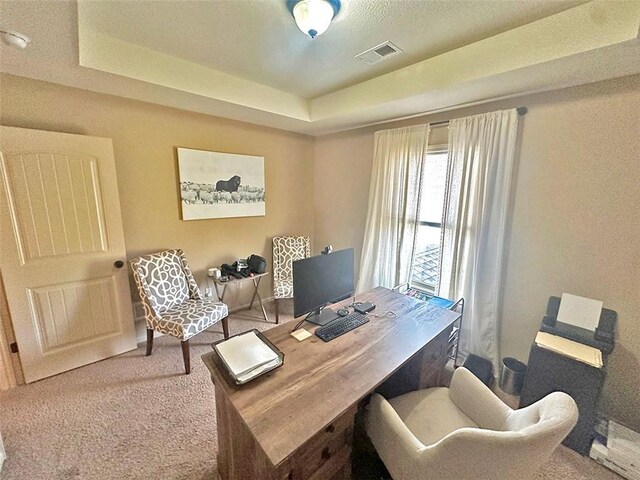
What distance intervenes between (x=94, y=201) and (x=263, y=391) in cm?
222

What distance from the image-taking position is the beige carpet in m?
1.51

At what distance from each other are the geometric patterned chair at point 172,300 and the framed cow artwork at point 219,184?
57cm

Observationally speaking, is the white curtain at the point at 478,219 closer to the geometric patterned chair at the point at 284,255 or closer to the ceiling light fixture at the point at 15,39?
the geometric patterned chair at the point at 284,255

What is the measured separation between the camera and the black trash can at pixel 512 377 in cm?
210

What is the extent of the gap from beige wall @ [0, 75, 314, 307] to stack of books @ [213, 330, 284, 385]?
75.4 inches

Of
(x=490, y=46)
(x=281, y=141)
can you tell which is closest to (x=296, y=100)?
(x=281, y=141)

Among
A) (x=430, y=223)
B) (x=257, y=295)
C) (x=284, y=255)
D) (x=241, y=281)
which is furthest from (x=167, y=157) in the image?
(x=430, y=223)

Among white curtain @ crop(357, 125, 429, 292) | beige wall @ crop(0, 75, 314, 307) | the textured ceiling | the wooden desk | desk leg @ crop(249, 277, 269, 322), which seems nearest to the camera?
the wooden desk

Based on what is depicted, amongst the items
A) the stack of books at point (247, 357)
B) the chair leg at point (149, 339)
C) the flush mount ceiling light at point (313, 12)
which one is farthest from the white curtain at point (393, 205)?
the chair leg at point (149, 339)

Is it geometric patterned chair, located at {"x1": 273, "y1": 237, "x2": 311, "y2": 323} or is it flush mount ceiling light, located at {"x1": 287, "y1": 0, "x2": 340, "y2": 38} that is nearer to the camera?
flush mount ceiling light, located at {"x1": 287, "y1": 0, "x2": 340, "y2": 38}

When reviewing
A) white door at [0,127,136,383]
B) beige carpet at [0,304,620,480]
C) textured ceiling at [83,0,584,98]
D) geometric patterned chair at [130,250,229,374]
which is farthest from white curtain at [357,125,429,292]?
white door at [0,127,136,383]

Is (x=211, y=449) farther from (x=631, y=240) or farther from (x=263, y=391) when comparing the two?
(x=631, y=240)

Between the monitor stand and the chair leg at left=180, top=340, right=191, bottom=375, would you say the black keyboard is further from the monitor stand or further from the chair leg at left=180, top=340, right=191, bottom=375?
the chair leg at left=180, top=340, right=191, bottom=375

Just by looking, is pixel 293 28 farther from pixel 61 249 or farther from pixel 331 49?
pixel 61 249
